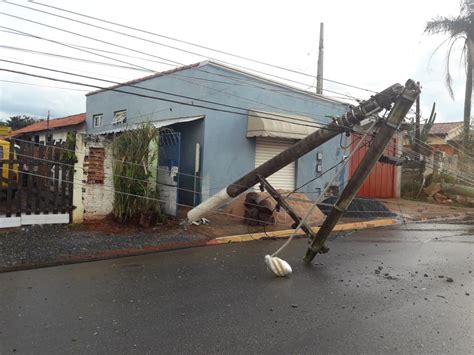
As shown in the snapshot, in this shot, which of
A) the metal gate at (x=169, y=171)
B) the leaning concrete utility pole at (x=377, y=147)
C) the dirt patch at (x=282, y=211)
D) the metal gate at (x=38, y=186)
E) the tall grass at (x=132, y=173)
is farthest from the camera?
the dirt patch at (x=282, y=211)

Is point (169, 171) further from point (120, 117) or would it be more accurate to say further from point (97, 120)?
point (97, 120)

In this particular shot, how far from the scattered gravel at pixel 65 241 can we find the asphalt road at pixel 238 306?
565 mm

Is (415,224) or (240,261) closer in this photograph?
(240,261)

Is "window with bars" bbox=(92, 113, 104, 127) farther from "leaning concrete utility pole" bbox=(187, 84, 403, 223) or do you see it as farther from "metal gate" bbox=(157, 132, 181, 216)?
"leaning concrete utility pole" bbox=(187, 84, 403, 223)

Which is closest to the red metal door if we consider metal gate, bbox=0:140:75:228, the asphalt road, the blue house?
the blue house

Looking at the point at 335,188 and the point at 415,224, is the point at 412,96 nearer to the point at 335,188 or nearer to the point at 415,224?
the point at 415,224

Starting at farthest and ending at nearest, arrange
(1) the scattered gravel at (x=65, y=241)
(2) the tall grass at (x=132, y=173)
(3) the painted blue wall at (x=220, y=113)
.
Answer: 1. (3) the painted blue wall at (x=220, y=113)
2. (2) the tall grass at (x=132, y=173)
3. (1) the scattered gravel at (x=65, y=241)

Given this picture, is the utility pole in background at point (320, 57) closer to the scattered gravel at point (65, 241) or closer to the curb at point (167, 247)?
the curb at point (167, 247)

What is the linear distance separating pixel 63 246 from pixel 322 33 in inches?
651

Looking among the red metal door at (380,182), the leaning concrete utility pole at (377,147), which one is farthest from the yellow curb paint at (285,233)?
the red metal door at (380,182)

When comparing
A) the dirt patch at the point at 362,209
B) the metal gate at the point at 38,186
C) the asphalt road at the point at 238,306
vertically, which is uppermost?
the metal gate at the point at 38,186

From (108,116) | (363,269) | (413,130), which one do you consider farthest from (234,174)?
(413,130)

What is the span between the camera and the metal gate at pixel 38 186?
8.17 m

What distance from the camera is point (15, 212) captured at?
8.23 m
